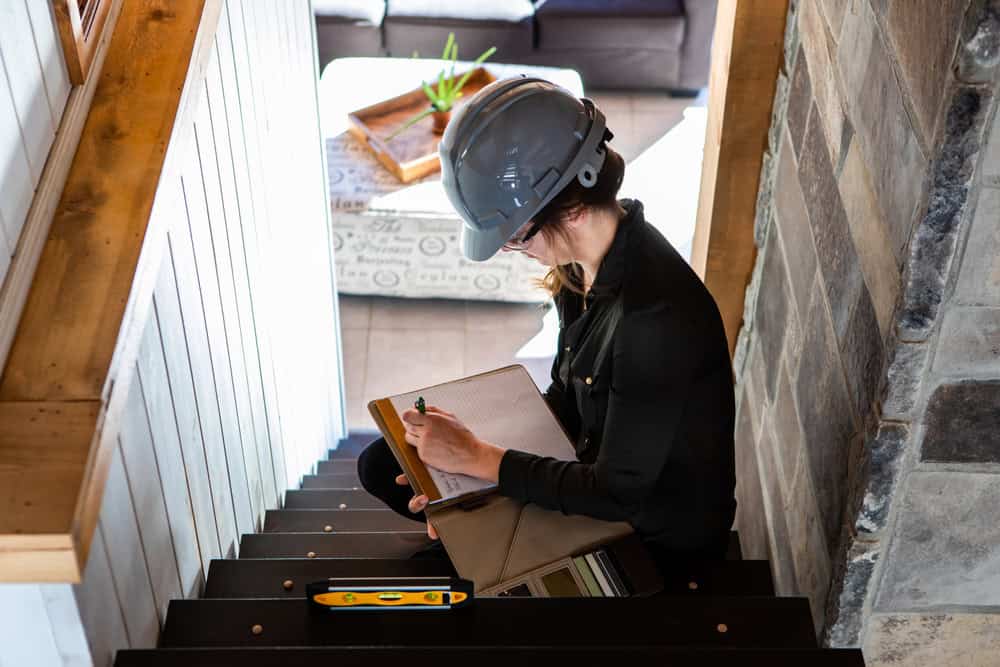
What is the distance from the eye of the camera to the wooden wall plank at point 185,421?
1.80 m

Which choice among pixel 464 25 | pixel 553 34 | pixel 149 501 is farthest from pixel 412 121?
pixel 149 501

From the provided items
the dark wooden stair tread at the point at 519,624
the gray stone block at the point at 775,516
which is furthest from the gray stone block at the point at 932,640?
the gray stone block at the point at 775,516

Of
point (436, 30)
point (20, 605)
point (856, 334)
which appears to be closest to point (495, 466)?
point (856, 334)

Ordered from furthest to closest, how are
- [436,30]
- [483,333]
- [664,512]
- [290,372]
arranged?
1. [436,30]
2. [483,333]
3. [290,372]
4. [664,512]

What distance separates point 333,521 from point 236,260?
0.69 m

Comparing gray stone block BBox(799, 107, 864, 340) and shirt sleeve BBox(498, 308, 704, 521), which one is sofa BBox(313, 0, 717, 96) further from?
shirt sleeve BBox(498, 308, 704, 521)

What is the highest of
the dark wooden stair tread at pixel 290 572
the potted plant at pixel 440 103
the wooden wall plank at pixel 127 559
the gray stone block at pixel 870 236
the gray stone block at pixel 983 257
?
the gray stone block at pixel 983 257

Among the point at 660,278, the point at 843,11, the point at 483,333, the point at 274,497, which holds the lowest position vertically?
the point at 483,333

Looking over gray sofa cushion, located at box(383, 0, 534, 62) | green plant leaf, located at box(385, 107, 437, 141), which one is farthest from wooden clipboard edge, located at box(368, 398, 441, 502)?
gray sofa cushion, located at box(383, 0, 534, 62)

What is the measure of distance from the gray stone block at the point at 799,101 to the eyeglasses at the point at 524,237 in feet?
2.03

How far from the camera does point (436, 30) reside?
5.52 m

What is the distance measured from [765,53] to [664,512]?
112cm

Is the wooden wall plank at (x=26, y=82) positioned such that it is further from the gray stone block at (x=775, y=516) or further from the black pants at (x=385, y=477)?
the gray stone block at (x=775, y=516)

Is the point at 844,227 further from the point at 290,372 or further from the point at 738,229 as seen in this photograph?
the point at 290,372
